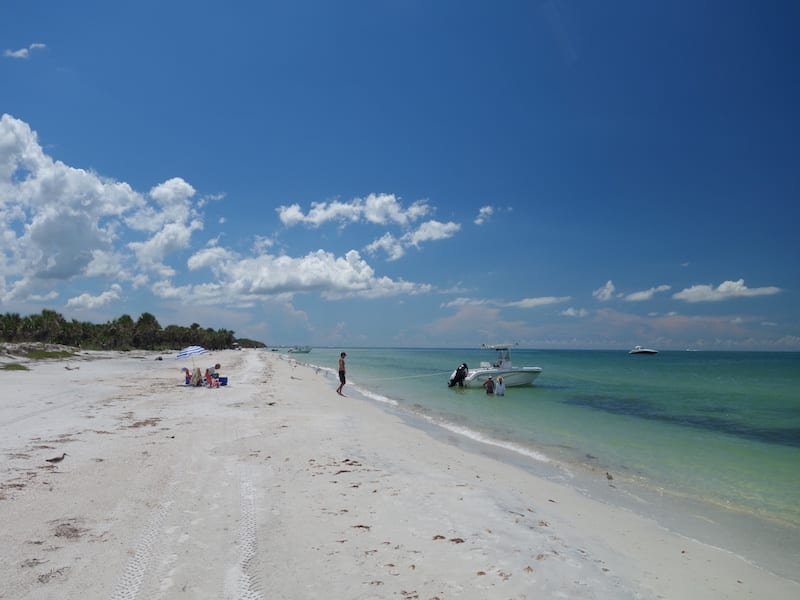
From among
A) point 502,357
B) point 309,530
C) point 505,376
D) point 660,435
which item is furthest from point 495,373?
point 309,530

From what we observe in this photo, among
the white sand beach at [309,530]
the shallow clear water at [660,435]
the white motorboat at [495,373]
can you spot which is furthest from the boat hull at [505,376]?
the white sand beach at [309,530]

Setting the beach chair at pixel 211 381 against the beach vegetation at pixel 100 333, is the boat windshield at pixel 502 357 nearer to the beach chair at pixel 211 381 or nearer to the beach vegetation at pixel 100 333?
the beach chair at pixel 211 381

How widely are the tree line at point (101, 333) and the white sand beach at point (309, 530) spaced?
8573 cm

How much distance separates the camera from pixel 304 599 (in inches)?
170

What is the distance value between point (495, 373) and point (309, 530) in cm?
3200

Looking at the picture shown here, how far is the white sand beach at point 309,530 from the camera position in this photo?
4.63 meters

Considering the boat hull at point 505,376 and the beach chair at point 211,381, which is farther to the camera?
the boat hull at point 505,376

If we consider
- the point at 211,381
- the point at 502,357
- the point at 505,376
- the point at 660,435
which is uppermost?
the point at 502,357

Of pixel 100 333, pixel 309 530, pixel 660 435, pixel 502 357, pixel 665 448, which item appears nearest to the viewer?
pixel 309 530

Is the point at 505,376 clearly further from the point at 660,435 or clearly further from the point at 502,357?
the point at 660,435

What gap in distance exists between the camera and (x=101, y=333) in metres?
101

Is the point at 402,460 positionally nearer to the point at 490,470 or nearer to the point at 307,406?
the point at 490,470

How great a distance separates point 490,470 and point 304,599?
7.18 metres

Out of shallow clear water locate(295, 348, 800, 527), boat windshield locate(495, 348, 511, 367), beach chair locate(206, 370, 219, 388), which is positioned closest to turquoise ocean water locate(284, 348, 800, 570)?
shallow clear water locate(295, 348, 800, 527)
